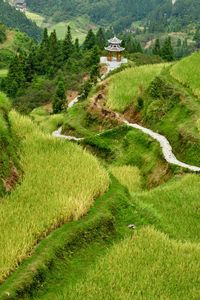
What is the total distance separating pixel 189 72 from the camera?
2922 centimetres

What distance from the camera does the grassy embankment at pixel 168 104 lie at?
23.2 m

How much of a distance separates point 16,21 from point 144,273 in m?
157

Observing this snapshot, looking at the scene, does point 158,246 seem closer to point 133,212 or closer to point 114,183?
point 133,212

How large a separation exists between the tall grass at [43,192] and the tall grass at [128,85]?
13250mm

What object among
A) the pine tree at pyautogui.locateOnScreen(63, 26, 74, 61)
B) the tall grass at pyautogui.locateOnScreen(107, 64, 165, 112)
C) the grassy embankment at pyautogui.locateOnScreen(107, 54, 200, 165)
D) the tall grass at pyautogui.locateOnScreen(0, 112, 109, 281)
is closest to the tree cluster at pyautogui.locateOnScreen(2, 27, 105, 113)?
the pine tree at pyautogui.locateOnScreen(63, 26, 74, 61)

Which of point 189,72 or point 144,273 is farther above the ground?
point 189,72

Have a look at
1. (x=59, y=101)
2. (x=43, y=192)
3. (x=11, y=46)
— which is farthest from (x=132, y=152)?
(x=11, y=46)

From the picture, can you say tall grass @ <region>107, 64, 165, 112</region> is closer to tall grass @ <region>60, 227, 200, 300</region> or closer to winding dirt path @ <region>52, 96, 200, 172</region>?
winding dirt path @ <region>52, 96, 200, 172</region>

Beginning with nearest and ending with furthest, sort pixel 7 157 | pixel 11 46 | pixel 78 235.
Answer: pixel 78 235 < pixel 7 157 < pixel 11 46

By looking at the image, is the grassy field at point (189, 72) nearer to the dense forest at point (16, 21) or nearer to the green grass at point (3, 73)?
the green grass at point (3, 73)

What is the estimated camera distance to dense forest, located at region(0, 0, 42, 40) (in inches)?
6239

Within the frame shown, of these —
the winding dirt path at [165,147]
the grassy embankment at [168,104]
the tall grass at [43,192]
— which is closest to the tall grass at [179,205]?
the winding dirt path at [165,147]

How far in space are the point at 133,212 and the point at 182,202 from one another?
293 centimetres

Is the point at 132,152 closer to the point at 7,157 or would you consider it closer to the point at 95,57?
the point at 7,157
